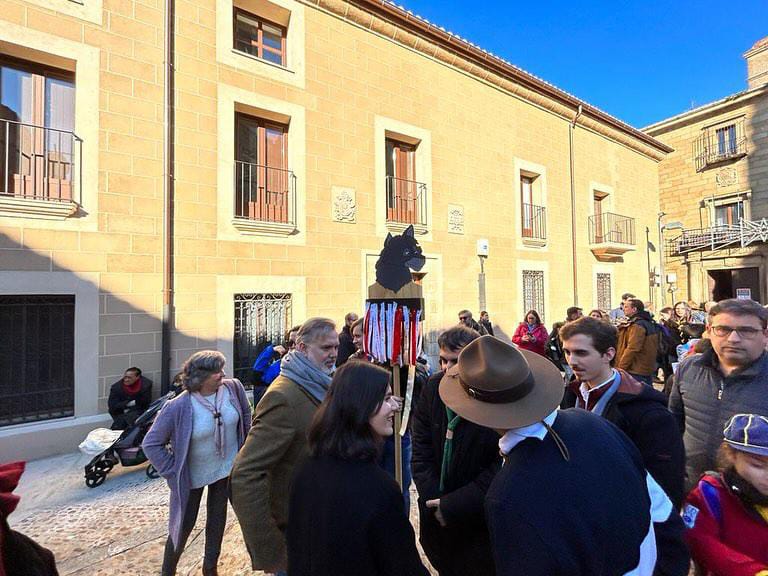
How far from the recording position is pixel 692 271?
60.5 ft

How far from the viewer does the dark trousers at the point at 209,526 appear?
259 centimetres

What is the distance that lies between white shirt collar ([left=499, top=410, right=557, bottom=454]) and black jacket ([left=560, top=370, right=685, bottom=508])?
857 millimetres

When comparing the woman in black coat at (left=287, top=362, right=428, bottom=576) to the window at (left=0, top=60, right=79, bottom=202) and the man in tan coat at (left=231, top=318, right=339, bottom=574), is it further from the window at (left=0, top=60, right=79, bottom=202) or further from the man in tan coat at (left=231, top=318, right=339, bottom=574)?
the window at (left=0, top=60, right=79, bottom=202)

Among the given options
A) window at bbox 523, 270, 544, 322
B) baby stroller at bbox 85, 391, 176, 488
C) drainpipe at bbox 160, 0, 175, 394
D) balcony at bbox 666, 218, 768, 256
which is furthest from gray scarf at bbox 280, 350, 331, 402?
balcony at bbox 666, 218, 768, 256

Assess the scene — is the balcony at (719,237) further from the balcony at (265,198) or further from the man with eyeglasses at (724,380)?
the man with eyeglasses at (724,380)

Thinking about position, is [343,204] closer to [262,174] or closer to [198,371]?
[262,174]

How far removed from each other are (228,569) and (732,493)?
125 inches

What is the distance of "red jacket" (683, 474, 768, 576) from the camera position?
4.58 ft

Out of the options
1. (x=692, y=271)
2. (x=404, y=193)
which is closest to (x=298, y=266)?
(x=404, y=193)

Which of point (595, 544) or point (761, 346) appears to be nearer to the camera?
point (595, 544)

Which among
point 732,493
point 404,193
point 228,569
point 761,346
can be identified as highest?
point 404,193

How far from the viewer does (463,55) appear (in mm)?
9812

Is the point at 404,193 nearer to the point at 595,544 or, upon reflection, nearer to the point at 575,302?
the point at 575,302

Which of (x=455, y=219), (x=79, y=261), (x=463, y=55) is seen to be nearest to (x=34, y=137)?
→ (x=79, y=261)
